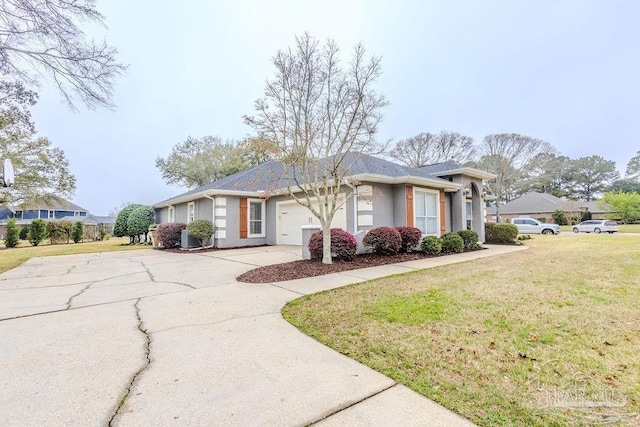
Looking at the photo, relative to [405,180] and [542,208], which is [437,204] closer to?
[405,180]

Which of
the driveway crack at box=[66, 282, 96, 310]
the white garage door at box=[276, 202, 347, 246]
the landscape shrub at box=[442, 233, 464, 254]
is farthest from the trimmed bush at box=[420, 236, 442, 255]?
the driveway crack at box=[66, 282, 96, 310]

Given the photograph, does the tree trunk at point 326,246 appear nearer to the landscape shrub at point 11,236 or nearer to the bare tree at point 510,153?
the landscape shrub at point 11,236

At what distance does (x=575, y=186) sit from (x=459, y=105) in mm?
42197

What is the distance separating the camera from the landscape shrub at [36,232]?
61.7 ft

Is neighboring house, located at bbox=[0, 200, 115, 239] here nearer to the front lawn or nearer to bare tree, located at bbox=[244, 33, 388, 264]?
bare tree, located at bbox=[244, 33, 388, 264]

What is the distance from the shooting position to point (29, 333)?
132 inches

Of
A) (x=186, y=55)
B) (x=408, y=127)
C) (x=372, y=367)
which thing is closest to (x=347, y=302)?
(x=372, y=367)

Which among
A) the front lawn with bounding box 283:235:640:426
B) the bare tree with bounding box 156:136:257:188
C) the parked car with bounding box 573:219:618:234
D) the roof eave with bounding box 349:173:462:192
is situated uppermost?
the bare tree with bounding box 156:136:257:188

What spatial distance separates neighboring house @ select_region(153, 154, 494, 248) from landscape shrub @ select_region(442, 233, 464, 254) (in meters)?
1.10

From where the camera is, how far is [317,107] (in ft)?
26.0

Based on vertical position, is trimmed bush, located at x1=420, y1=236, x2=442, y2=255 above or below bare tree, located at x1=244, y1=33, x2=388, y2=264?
below

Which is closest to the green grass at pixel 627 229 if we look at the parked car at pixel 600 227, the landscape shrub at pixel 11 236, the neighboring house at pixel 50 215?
the parked car at pixel 600 227

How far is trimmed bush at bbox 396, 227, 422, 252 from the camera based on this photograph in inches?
393

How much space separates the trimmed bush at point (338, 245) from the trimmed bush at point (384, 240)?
3.67ft
